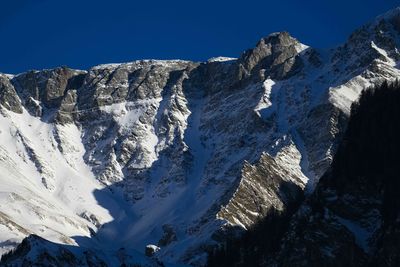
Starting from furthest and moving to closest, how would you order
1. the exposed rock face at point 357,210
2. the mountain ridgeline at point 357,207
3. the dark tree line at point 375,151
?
1. the dark tree line at point 375,151
2. the mountain ridgeline at point 357,207
3. the exposed rock face at point 357,210

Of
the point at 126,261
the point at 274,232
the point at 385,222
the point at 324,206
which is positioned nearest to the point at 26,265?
the point at 126,261

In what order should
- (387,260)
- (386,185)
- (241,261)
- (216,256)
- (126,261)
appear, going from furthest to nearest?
1. (216,256)
2. (126,261)
3. (241,261)
4. (386,185)
5. (387,260)

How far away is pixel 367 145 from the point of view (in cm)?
13275

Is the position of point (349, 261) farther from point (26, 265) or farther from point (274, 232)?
point (26, 265)

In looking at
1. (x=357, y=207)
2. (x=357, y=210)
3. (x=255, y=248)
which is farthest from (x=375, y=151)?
(x=255, y=248)

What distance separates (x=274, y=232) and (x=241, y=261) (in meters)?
12.6

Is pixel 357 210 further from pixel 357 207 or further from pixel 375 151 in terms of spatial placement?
pixel 375 151

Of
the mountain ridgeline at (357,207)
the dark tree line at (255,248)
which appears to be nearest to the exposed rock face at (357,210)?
the mountain ridgeline at (357,207)

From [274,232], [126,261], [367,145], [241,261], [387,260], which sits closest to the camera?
[387,260]

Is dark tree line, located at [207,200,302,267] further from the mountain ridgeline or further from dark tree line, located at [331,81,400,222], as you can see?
dark tree line, located at [331,81,400,222]

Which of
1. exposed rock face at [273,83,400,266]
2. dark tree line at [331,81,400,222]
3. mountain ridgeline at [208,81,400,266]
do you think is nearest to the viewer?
exposed rock face at [273,83,400,266]

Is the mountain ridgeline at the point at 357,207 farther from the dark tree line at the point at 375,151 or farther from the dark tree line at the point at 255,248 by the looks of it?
the dark tree line at the point at 255,248

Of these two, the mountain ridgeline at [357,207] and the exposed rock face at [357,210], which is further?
the mountain ridgeline at [357,207]

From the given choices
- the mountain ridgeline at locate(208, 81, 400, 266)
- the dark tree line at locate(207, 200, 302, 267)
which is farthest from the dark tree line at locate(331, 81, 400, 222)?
the dark tree line at locate(207, 200, 302, 267)
